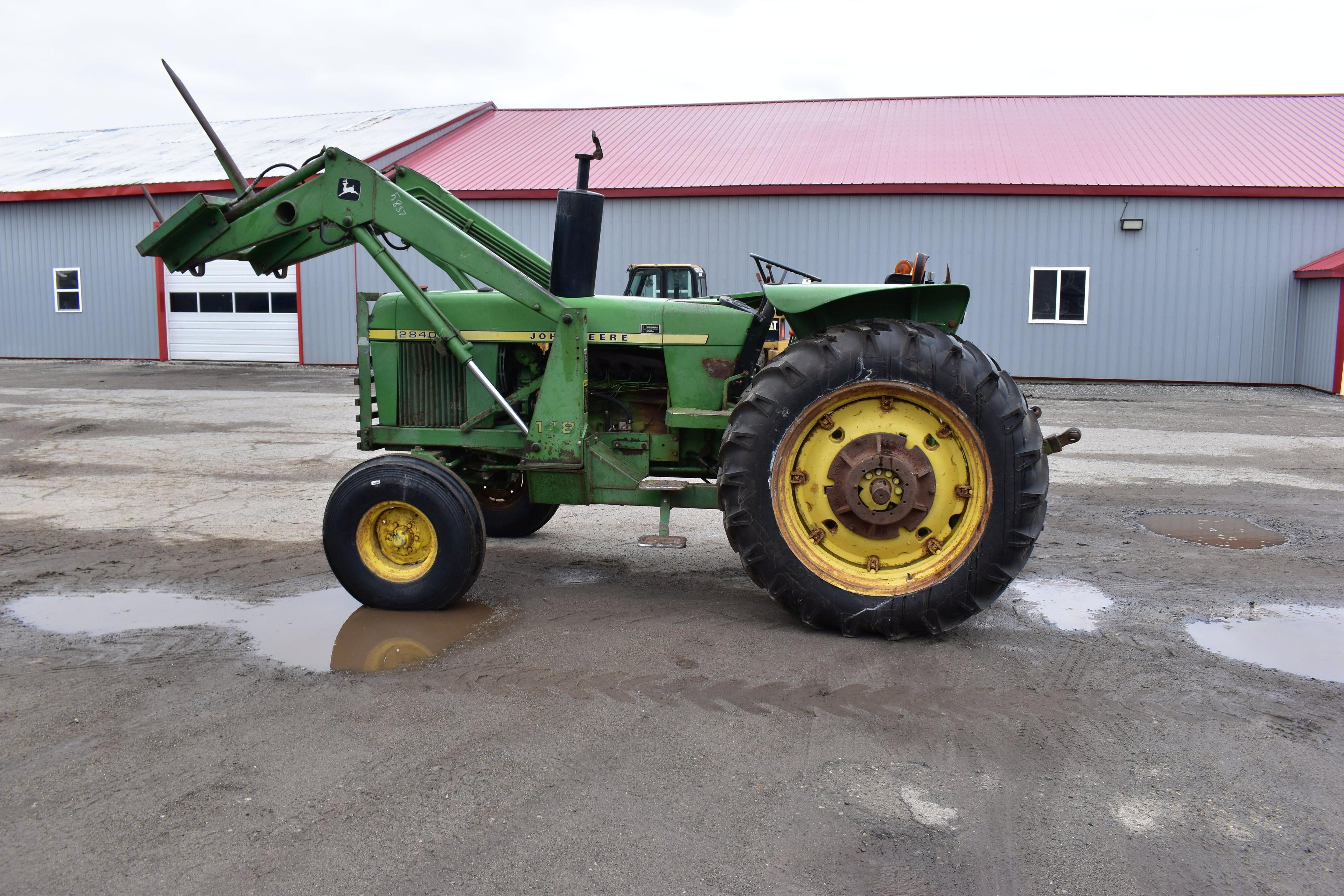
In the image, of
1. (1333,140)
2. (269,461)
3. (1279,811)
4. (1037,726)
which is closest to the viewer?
(1279,811)

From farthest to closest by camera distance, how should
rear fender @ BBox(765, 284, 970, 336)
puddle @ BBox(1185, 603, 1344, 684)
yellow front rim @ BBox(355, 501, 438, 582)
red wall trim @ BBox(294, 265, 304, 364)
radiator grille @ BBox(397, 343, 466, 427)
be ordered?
red wall trim @ BBox(294, 265, 304, 364) < radiator grille @ BBox(397, 343, 466, 427) < yellow front rim @ BBox(355, 501, 438, 582) < rear fender @ BBox(765, 284, 970, 336) < puddle @ BBox(1185, 603, 1344, 684)

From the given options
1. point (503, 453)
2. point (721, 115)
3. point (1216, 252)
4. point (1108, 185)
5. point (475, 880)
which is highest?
point (721, 115)

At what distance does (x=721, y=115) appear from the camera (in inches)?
985

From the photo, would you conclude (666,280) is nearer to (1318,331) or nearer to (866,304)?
(866,304)

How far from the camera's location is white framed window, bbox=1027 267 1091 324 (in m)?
19.2

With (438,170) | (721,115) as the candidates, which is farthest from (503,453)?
(721,115)

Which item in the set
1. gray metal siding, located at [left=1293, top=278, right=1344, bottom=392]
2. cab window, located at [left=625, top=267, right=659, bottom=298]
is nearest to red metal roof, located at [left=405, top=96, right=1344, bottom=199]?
gray metal siding, located at [left=1293, top=278, right=1344, bottom=392]

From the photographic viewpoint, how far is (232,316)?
2312 cm

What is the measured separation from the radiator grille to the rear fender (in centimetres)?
179

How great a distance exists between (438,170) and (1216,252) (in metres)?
15.6

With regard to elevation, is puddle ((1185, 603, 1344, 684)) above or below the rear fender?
below

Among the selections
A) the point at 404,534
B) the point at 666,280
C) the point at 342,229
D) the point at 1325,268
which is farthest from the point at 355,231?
the point at 1325,268

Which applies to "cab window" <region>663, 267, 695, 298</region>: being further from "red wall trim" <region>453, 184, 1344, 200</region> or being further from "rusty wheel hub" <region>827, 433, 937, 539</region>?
"rusty wheel hub" <region>827, 433, 937, 539</region>

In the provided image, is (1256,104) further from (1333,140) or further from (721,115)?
(721,115)
